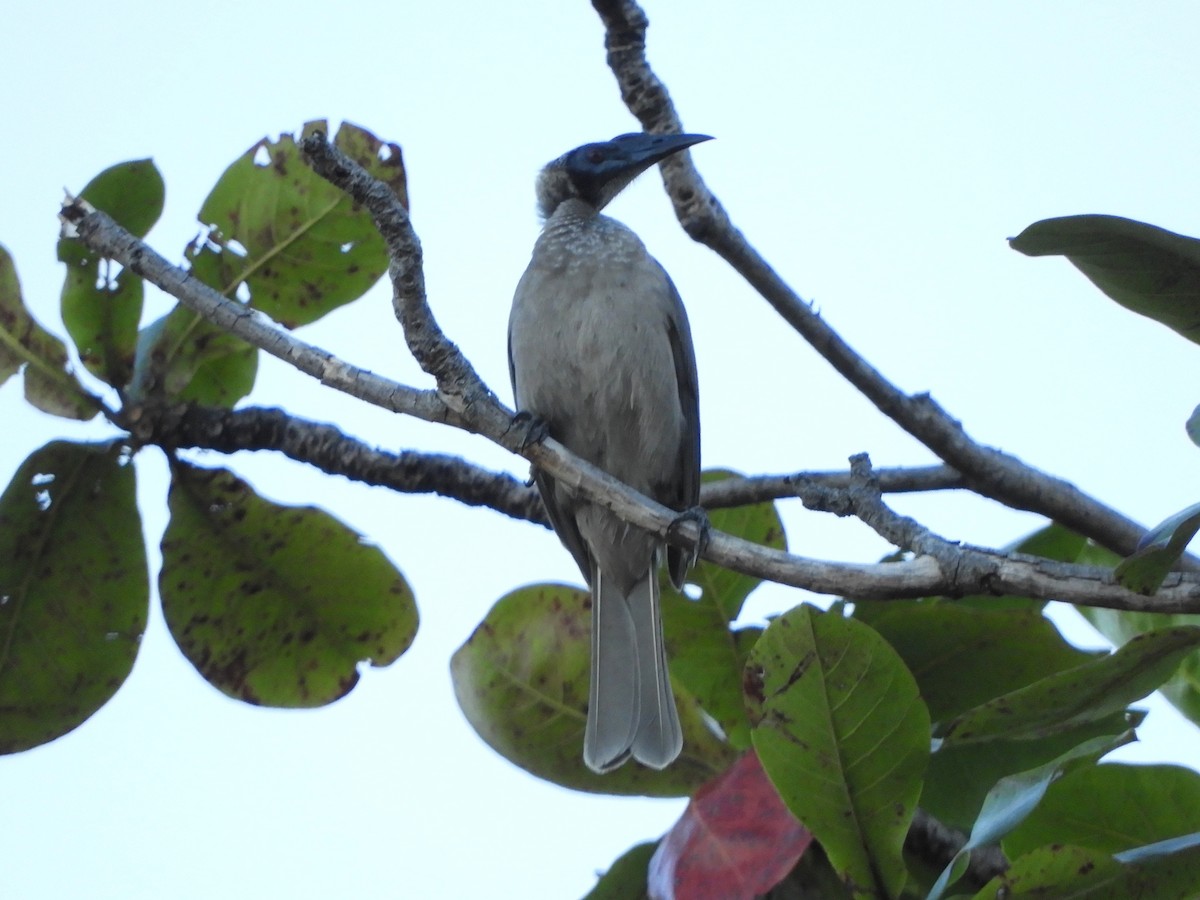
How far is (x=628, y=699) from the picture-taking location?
9.27 feet

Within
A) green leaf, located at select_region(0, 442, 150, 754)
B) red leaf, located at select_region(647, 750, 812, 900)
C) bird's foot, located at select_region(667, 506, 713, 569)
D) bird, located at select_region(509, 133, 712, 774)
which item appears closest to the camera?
red leaf, located at select_region(647, 750, 812, 900)

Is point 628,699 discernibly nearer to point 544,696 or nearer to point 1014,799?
point 544,696

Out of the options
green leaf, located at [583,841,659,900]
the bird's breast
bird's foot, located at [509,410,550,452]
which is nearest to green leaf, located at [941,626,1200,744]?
green leaf, located at [583,841,659,900]

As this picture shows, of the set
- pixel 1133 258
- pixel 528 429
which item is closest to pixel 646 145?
pixel 528 429

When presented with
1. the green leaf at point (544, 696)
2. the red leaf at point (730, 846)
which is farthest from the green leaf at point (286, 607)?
the red leaf at point (730, 846)

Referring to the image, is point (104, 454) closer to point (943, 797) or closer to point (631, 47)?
point (631, 47)

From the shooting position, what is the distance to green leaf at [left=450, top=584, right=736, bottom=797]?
2.81m

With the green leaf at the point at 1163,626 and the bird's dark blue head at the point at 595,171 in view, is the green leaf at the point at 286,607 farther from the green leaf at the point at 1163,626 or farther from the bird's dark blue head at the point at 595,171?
the bird's dark blue head at the point at 595,171

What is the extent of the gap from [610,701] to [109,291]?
161cm

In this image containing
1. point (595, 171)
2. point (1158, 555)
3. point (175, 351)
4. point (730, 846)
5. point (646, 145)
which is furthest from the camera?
point (595, 171)

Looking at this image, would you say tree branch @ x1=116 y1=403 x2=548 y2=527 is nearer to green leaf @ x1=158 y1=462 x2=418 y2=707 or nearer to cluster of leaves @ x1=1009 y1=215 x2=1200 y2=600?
green leaf @ x1=158 y1=462 x2=418 y2=707

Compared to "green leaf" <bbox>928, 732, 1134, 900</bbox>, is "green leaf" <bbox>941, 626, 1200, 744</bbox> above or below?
above

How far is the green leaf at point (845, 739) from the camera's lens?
7.55 feet

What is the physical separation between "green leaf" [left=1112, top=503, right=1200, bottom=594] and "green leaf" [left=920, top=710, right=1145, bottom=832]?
746 mm
